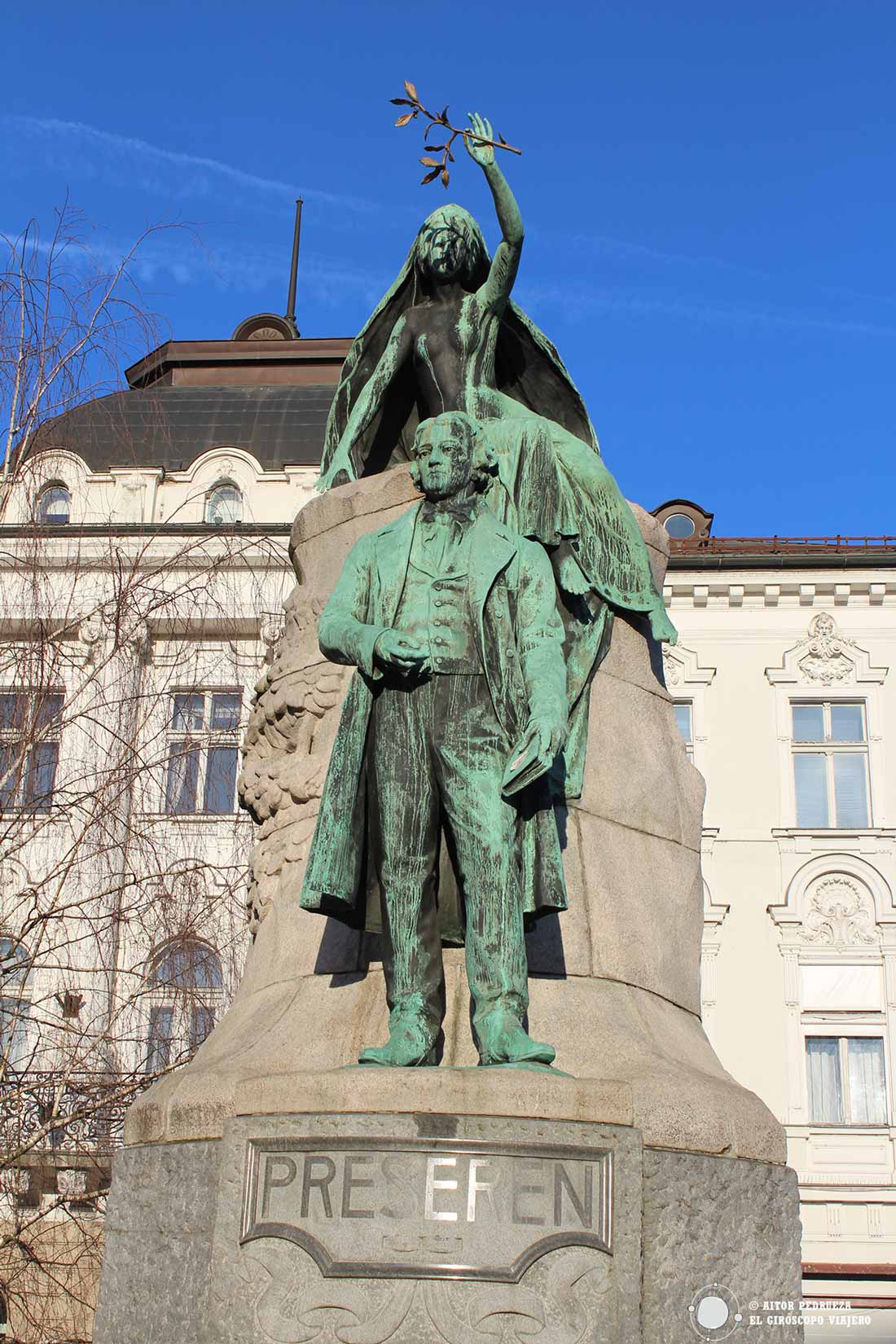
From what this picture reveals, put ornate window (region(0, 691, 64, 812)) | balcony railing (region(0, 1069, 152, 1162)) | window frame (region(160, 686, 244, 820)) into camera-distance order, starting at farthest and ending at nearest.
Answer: window frame (region(160, 686, 244, 820)), ornate window (region(0, 691, 64, 812)), balcony railing (region(0, 1069, 152, 1162))

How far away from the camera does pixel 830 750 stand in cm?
2423

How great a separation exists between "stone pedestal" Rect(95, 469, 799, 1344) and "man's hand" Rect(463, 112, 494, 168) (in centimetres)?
237

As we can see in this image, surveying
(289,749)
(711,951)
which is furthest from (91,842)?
(711,951)

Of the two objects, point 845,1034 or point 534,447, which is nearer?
point 534,447

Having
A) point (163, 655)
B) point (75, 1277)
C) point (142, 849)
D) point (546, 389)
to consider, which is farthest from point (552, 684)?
point (75, 1277)

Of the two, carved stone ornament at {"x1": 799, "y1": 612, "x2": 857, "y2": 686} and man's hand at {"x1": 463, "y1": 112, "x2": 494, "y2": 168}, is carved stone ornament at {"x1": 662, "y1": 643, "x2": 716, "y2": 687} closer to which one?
carved stone ornament at {"x1": 799, "y1": 612, "x2": 857, "y2": 686}

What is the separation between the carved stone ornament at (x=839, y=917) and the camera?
22.8 meters

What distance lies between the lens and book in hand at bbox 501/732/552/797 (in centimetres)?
449

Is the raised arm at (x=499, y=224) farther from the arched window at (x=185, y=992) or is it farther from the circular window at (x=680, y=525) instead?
the circular window at (x=680, y=525)

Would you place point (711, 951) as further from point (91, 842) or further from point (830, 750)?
point (91, 842)

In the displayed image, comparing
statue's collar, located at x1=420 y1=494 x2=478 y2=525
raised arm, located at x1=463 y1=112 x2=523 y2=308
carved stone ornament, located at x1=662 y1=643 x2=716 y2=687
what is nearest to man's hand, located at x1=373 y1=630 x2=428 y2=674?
statue's collar, located at x1=420 y1=494 x2=478 y2=525

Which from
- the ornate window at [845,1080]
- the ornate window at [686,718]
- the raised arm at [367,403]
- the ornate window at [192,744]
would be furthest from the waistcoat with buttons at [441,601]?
the ornate window at [686,718]

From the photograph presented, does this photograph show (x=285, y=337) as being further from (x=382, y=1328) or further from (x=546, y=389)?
(x=382, y=1328)

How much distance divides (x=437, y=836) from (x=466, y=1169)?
3.28ft
